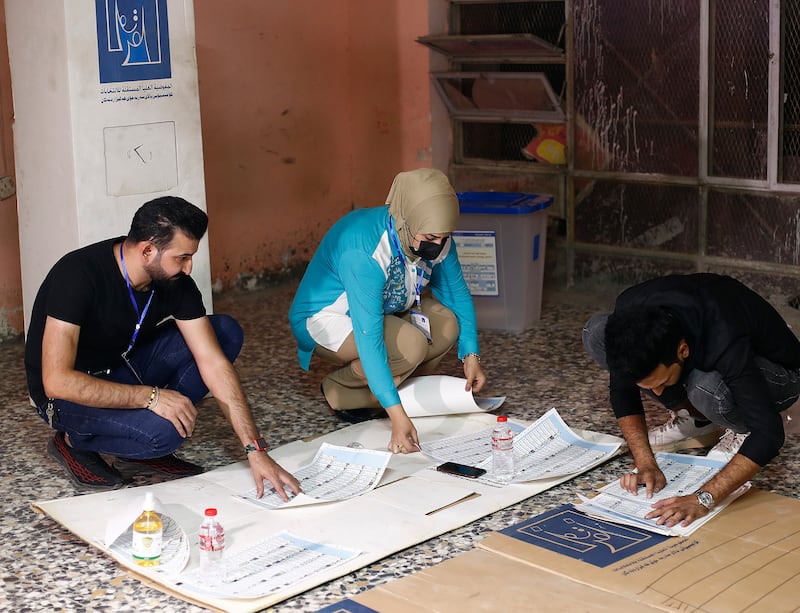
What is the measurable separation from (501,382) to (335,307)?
81cm

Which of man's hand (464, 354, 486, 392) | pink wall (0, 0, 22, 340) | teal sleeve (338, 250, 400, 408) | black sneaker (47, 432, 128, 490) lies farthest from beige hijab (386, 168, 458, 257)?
Answer: pink wall (0, 0, 22, 340)

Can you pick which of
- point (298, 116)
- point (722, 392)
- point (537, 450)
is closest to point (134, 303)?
point (537, 450)

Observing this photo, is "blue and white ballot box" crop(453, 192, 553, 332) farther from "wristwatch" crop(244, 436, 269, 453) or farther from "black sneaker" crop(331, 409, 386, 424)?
"wristwatch" crop(244, 436, 269, 453)

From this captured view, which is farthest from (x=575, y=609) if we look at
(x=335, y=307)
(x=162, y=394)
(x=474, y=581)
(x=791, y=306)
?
(x=791, y=306)

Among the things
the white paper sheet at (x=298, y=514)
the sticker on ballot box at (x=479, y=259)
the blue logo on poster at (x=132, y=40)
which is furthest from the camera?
the sticker on ballot box at (x=479, y=259)

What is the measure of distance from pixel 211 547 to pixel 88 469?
2.83 feet

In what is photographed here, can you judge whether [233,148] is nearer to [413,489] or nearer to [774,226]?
[774,226]

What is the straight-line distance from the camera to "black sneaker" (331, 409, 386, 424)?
13.2 ft

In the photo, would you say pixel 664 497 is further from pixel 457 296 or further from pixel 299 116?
pixel 299 116

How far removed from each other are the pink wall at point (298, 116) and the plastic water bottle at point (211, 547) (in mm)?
3205

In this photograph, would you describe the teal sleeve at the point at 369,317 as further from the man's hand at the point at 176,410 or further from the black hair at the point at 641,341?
the black hair at the point at 641,341

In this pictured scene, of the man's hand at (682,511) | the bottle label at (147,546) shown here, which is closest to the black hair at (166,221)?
the bottle label at (147,546)

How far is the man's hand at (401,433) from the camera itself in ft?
11.5

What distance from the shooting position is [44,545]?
3025 mm
